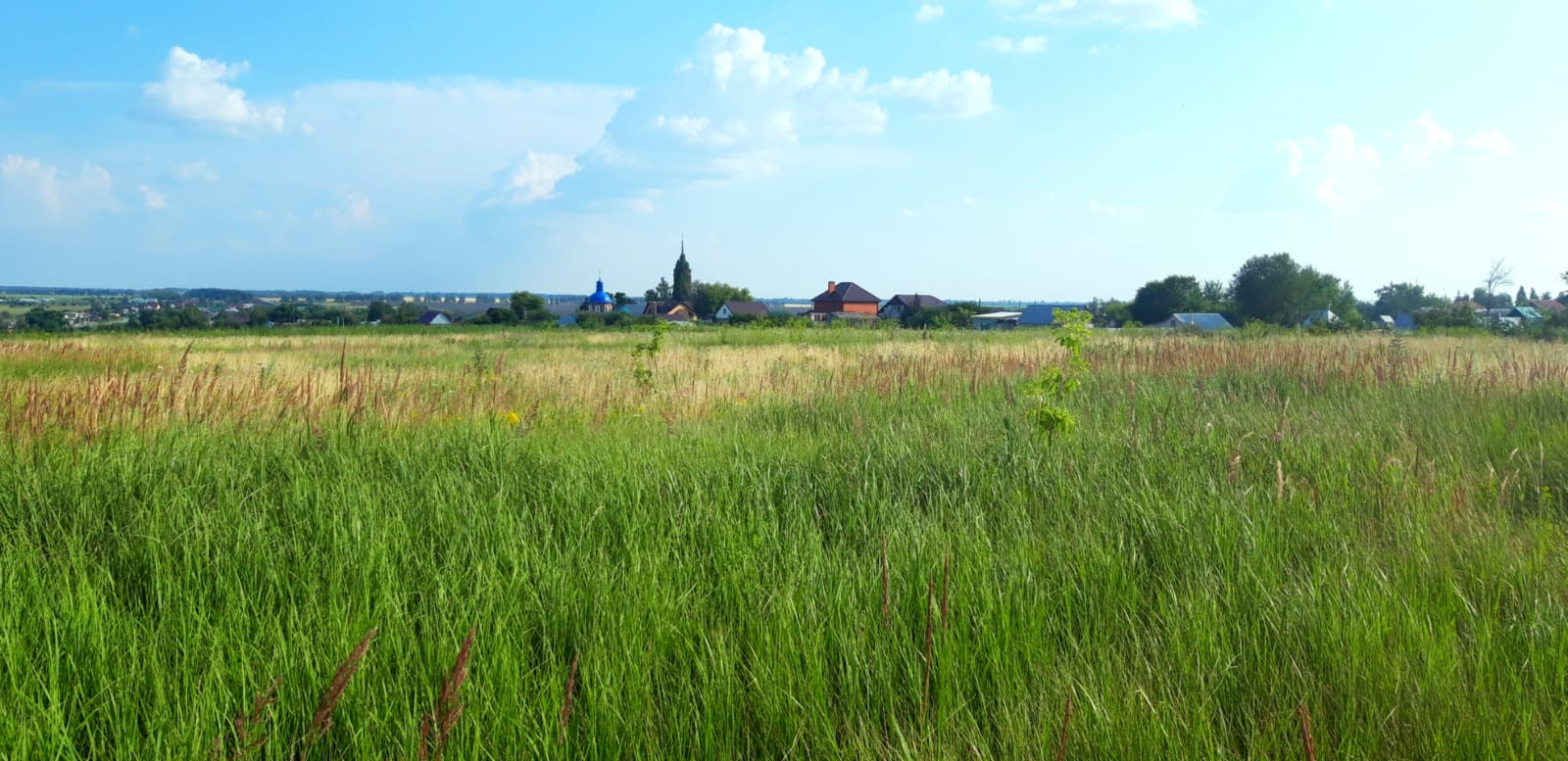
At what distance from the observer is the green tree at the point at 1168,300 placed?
9409 centimetres

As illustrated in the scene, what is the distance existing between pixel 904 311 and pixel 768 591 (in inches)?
4240

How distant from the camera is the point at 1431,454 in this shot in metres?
5.27

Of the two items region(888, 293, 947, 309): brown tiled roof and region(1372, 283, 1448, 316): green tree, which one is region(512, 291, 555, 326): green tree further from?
region(1372, 283, 1448, 316): green tree

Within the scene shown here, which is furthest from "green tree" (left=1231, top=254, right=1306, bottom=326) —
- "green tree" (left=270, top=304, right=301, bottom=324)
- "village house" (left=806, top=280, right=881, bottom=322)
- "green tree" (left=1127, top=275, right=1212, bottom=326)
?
"green tree" (left=270, top=304, right=301, bottom=324)

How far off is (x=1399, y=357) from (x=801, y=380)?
803 centimetres

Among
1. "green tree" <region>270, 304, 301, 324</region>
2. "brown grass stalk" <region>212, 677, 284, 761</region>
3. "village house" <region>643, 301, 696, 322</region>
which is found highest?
"village house" <region>643, 301, 696, 322</region>

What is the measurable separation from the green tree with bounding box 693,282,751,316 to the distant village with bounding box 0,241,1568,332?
218 millimetres

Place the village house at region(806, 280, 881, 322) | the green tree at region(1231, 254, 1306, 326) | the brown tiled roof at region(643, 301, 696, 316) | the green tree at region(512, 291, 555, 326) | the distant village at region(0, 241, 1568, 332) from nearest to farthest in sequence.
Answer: the distant village at region(0, 241, 1568, 332)
the green tree at region(1231, 254, 1306, 326)
the green tree at region(512, 291, 555, 326)
the brown tiled roof at region(643, 301, 696, 316)
the village house at region(806, 280, 881, 322)

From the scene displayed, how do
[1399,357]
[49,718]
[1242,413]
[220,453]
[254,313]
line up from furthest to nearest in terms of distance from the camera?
[254,313] < [1399,357] < [1242,413] < [220,453] < [49,718]

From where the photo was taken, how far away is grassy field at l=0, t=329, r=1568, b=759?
7.16ft

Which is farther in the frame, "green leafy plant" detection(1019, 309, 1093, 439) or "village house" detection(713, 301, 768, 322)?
"village house" detection(713, 301, 768, 322)

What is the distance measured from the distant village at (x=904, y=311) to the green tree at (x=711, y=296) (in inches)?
8.6

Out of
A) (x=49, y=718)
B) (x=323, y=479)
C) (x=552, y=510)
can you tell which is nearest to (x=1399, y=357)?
(x=552, y=510)

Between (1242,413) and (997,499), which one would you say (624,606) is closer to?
(997,499)
